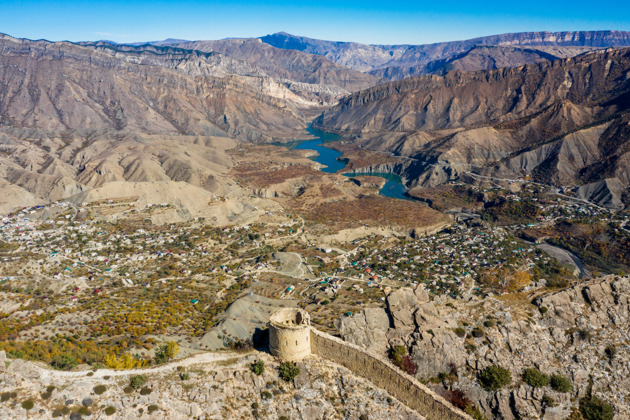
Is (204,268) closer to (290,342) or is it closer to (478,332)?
(290,342)

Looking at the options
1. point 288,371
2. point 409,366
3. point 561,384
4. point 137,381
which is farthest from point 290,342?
point 561,384

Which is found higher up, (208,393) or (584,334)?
(584,334)

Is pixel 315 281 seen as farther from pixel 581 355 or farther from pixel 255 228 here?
pixel 581 355

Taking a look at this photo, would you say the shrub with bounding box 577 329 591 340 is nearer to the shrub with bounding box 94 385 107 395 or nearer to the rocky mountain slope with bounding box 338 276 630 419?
the rocky mountain slope with bounding box 338 276 630 419

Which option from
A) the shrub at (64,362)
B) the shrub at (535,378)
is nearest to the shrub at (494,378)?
the shrub at (535,378)

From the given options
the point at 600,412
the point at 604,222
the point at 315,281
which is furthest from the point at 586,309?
the point at 604,222

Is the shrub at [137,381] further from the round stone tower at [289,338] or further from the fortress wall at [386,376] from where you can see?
the fortress wall at [386,376]

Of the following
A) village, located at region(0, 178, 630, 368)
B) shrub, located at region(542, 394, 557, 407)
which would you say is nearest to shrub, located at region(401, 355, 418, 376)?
shrub, located at region(542, 394, 557, 407)
